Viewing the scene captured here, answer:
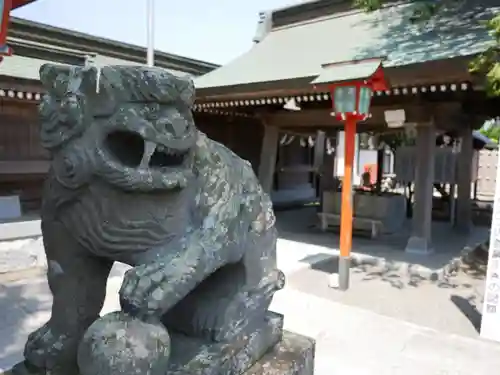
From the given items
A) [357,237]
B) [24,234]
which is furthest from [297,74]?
[24,234]

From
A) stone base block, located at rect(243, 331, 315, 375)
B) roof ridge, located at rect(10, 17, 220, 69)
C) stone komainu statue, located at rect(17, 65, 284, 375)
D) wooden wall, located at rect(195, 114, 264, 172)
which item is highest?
roof ridge, located at rect(10, 17, 220, 69)

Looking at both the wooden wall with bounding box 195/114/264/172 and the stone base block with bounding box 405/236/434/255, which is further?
the wooden wall with bounding box 195/114/264/172

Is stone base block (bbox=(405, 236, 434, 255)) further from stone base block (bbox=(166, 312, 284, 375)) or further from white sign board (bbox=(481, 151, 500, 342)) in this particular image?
stone base block (bbox=(166, 312, 284, 375))

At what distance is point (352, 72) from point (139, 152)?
3622mm

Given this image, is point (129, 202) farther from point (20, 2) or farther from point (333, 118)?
point (333, 118)

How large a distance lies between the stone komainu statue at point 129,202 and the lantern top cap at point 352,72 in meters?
3.24

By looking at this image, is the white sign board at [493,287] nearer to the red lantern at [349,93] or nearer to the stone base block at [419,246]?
the red lantern at [349,93]

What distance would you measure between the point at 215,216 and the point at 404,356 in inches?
101

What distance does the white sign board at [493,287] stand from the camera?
11.8 ft

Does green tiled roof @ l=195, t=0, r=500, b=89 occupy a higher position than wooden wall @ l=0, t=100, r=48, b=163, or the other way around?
green tiled roof @ l=195, t=0, r=500, b=89

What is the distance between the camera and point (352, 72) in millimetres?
4543

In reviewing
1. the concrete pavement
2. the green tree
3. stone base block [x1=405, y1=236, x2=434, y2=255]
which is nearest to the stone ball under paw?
the concrete pavement

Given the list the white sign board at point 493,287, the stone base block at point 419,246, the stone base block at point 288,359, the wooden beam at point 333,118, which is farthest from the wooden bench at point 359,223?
the stone base block at point 288,359

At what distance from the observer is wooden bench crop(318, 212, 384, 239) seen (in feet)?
26.2
